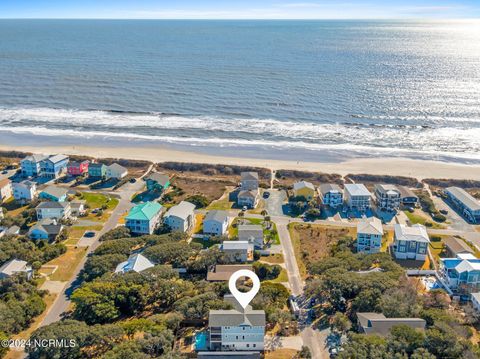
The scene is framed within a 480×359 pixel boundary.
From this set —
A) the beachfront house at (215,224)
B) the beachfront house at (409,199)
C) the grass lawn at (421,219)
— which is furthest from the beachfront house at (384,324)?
the beachfront house at (409,199)

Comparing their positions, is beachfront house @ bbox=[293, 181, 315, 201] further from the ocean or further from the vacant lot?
the ocean

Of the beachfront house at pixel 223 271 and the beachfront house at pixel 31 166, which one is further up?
the beachfront house at pixel 31 166

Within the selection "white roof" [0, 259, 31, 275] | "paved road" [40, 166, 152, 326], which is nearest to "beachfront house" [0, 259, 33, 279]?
"white roof" [0, 259, 31, 275]

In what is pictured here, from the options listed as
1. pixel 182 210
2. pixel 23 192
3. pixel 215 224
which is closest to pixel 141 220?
pixel 182 210

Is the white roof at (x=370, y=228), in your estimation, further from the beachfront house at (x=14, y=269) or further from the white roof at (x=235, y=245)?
the beachfront house at (x=14, y=269)

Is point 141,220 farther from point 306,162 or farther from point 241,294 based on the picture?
point 306,162

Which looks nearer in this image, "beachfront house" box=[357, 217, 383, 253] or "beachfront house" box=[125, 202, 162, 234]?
"beachfront house" box=[357, 217, 383, 253]
